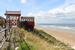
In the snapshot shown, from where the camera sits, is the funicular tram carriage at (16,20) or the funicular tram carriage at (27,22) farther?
the funicular tram carriage at (27,22)

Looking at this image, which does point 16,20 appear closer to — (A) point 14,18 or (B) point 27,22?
(A) point 14,18

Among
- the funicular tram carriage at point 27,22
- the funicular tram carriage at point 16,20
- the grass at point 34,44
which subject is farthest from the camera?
the funicular tram carriage at point 27,22

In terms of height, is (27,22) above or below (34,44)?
above

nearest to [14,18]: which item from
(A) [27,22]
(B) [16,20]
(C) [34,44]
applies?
(B) [16,20]

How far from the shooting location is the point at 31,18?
13766 mm

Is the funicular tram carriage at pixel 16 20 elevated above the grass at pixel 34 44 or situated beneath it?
elevated above

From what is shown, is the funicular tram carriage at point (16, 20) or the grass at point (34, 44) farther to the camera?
the funicular tram carriage at point (16, 20)

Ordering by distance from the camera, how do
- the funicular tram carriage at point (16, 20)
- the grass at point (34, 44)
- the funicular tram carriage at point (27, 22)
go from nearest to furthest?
the grass at point (34, 44) → the funicular tram carriage at point (16, 20) → the funicular tram carriage at point (27, 22)

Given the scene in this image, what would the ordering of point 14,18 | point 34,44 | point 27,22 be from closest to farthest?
point 34,44 → point 14,18 → point 27,22

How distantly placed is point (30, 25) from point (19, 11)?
3858 millimetres

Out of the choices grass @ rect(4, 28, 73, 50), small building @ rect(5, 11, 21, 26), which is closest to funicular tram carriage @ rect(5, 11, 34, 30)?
small building @ rect(5, 11, 21, 26)

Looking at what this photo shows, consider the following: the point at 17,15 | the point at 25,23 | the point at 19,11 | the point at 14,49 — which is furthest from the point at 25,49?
the point at 19,11

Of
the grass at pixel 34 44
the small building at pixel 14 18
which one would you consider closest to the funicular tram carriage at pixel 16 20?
the small building at pixel 14 18

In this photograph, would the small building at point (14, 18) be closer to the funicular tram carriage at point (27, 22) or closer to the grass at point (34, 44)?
the funicular tram carriage at point (27, 22)
